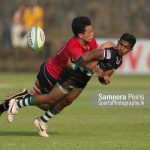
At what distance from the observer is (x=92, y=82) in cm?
2962

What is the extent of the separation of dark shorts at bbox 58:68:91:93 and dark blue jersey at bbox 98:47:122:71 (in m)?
0.33

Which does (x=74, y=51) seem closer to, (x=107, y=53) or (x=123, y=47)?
(x=107, y=53)

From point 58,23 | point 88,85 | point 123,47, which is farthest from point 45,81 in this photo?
point 58,23

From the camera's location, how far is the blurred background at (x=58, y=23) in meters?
36.2

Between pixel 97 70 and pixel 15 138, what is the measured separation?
169 cm

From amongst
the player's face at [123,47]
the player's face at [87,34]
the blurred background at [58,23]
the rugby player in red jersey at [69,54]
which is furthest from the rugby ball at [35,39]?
the blurred background at [58,23]

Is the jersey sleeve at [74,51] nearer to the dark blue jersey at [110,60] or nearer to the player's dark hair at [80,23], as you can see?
the player's dark hair at [80,23]

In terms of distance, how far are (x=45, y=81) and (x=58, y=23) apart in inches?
1464

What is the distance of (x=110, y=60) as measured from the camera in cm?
1374

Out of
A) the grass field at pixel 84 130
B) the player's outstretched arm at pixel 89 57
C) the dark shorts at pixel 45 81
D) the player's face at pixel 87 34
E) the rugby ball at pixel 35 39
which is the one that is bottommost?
the grass field at pixel 84 130

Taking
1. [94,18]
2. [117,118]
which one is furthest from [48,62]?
[94,18]

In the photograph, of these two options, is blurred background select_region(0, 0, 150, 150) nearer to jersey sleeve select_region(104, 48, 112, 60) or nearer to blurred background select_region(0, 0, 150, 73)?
blurred background select_region(0, 0, 150, 73)

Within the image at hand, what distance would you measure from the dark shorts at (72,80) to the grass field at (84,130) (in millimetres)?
814

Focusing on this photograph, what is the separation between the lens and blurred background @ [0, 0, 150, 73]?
119 ft
